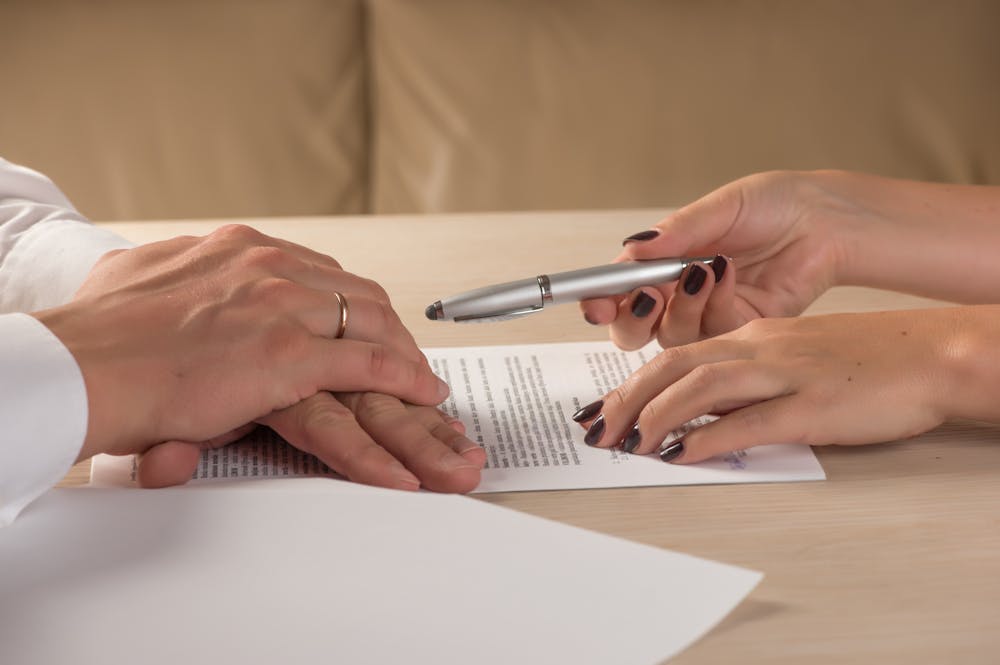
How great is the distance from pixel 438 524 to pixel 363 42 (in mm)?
1437

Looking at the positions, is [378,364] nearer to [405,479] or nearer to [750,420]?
[405,479]

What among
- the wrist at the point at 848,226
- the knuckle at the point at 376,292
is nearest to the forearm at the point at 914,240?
the wrist at the point at 848,226

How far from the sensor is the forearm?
98cm

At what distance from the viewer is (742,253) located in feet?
3.26

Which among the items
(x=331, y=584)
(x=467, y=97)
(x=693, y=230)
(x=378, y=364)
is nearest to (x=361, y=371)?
(x=378, y=364)

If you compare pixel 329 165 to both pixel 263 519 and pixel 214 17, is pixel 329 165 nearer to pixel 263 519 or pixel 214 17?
pixel 214 17

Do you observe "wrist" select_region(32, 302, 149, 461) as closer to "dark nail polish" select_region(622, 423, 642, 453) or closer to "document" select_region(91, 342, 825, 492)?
"document" select_region(91, 342, 825, 492)

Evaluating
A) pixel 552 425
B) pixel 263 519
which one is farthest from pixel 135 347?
pixel 552 425

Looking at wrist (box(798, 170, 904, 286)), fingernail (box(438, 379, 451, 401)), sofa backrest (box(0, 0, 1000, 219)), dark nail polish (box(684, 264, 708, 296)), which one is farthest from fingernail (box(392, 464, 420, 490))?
sofa backrest (box(0, 0, 1000, 219))

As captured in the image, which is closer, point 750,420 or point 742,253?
point 750,420

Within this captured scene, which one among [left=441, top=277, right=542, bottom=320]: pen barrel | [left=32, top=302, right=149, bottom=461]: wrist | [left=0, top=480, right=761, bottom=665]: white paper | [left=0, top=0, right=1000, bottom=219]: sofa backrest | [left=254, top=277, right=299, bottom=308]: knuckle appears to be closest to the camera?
[left=0, top=480, right=761, bottom=665]: white paper

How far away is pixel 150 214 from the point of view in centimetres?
185

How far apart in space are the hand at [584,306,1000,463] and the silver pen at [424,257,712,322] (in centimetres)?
12

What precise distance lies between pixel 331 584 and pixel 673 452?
25cm
